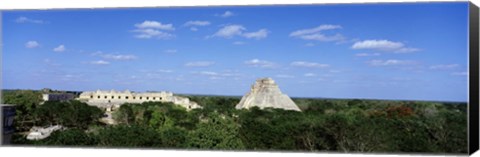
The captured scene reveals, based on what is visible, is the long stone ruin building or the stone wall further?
the stone wall

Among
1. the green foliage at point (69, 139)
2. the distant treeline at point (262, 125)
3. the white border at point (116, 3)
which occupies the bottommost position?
the green foliage at point (69, 139)

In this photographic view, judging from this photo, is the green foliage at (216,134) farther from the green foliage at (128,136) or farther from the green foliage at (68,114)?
the green foliage at (68,114)

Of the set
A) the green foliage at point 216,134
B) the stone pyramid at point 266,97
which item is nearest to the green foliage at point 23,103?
the green foliage at point 216,134

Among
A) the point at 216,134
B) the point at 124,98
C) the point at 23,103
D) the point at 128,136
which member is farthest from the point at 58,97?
the point at 216,134

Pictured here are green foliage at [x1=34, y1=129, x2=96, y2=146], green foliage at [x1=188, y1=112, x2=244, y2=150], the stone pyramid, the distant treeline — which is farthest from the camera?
green foliage at [x1=34, y1=129, x2=96, y2=146]

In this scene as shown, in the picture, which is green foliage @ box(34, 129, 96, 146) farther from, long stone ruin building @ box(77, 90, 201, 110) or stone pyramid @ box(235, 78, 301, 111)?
stone pyramid @ box(235, 78, 301, 111)

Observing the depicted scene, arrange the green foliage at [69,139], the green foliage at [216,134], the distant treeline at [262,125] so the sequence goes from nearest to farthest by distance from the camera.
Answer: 1. the distant treeline at [262,125]
2. the green foliage at [216,134]
3. the green foliage at [69,139]

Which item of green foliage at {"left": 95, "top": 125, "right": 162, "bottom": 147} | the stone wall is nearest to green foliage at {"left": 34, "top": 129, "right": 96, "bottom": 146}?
green foliage at {"left": 95, "top": 125, "right": 162, "bottom": 147}

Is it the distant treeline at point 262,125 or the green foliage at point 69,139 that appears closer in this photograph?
the distant treeline at point 262,125
